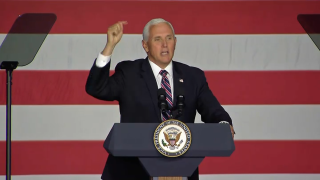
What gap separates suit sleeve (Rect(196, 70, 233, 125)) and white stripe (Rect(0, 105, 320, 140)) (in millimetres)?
1042

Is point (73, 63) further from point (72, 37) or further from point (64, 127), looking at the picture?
point (64, 127)

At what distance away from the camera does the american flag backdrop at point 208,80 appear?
335cm

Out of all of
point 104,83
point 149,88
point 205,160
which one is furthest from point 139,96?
point 205,160

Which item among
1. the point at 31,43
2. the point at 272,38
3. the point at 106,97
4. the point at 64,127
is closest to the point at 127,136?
the point at 106,97

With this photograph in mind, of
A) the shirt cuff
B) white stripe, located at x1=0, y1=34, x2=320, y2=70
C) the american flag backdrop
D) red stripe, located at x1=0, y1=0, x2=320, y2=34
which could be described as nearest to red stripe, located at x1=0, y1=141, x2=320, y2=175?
the american flag backdrop

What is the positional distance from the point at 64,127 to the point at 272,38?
1386 mm

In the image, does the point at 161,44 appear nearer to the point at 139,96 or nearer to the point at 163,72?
the point at 163,72

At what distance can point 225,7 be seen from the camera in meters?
3.39

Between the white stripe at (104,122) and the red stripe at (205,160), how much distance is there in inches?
1.7

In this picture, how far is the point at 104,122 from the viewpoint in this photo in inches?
132

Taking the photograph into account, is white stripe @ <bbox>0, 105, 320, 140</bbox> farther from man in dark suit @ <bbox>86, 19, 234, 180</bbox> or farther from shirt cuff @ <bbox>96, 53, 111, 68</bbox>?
shirt cuff @ <bbox>96, 53, 111, 68</bbox>

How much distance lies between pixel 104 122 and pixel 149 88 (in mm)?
1179

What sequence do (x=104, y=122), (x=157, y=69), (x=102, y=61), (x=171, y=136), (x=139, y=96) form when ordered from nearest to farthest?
(x=171, y=136) → (x=102, y=61) → (x=139, y=96) → (x=157, y=69) → (x=104, y=122)

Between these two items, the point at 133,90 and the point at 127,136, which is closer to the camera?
the point at 127,136
